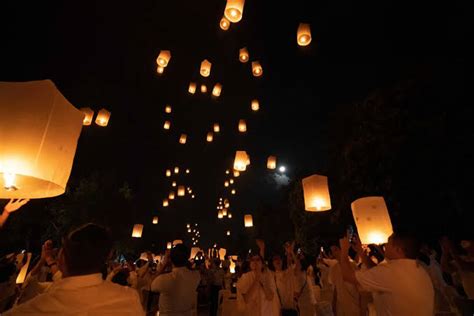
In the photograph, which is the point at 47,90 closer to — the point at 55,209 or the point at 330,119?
the point at 330,119

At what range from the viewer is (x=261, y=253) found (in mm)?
5141

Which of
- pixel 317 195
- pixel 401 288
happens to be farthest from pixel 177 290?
pixel 317 195

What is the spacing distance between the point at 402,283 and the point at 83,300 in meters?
2.74

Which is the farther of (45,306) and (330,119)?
(330,119)

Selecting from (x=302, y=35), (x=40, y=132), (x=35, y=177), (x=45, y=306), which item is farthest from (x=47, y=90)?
(x=302, y=35)

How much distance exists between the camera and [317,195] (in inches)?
233

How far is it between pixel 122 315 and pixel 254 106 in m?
10.8

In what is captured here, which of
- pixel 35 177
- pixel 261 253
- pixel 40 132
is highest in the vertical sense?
pixel 40 132

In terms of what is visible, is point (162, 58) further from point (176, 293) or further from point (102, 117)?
point (176, 293)

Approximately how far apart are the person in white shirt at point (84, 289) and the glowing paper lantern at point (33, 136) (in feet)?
3.59

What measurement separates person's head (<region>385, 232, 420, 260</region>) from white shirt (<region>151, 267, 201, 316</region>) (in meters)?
2.57

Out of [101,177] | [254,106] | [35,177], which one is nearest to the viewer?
[35,177]

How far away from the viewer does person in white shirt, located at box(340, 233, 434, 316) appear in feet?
8.99

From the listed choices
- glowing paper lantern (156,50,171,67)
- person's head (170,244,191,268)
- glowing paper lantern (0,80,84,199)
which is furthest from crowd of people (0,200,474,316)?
glowing paper lantern (156,50,171,67)
